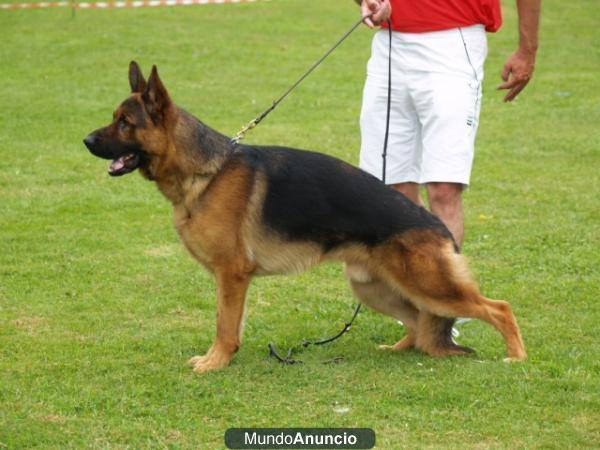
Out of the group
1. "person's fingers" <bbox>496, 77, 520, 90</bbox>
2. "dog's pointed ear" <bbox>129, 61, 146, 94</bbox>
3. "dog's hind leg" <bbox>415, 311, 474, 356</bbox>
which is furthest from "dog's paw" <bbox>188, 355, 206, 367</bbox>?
"person's fingers" <bbox>496, 77, 520, 90</bbox>

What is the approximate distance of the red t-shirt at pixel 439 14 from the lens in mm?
6715

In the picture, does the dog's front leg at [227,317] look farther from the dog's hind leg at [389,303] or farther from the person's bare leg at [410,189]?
the person's bare leg at [410,189]

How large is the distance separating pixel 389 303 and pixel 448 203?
0.71 meters

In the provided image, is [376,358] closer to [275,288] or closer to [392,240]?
[392,240]

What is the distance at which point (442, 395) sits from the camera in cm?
575

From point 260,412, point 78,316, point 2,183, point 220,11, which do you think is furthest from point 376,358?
point 220,11

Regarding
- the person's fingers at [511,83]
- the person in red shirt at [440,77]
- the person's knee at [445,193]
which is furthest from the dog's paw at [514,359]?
the person's fingers at [511,83]

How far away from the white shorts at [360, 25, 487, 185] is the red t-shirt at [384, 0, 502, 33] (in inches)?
1.7

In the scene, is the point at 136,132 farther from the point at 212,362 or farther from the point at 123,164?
the point at 212,362

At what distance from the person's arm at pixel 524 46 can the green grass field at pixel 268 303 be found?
1.53 metres

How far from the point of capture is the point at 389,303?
666cm

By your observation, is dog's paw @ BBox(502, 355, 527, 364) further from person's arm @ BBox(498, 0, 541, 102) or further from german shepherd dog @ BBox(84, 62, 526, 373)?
person's arm @ BBox(498, 0, 541, 102)

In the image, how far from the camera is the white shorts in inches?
264

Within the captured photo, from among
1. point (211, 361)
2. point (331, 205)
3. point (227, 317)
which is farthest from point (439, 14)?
point (211, 361)
